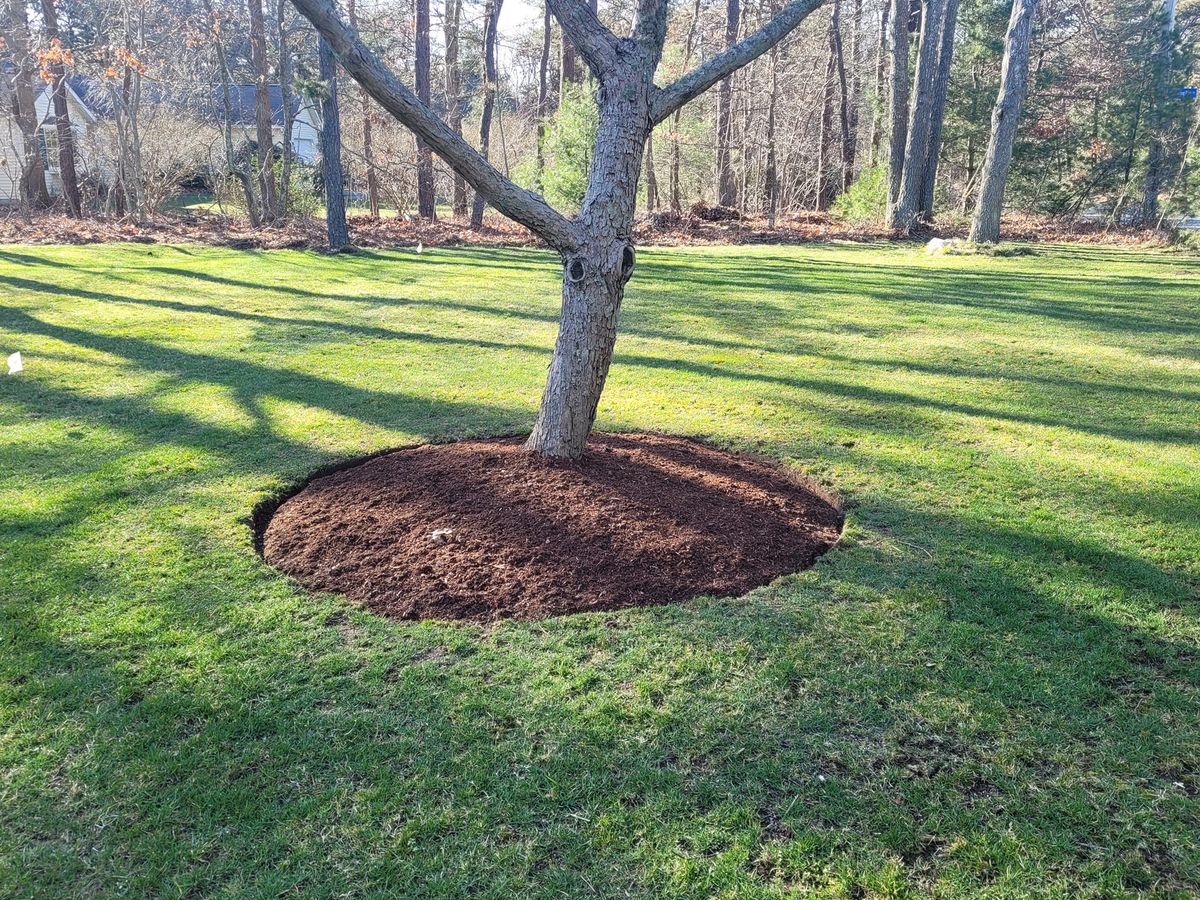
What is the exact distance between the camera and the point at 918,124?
17.4 meters

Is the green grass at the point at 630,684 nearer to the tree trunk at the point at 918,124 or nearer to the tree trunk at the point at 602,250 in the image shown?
the tree trunk at the point at 602,250

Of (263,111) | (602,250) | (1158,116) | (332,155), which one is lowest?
(602,250)

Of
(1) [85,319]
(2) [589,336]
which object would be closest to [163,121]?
(1) [85,319]

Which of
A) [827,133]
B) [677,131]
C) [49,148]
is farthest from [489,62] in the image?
[49,148]

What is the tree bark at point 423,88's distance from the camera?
19.4m

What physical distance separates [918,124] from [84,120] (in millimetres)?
22210

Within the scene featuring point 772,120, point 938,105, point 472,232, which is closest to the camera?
point 472,232

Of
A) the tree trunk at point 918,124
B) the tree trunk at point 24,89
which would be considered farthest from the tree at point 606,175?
the tree trunk at point 24,89

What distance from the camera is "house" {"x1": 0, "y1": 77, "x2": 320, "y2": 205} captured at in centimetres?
1792

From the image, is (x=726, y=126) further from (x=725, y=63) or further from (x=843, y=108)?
(x=725, y=63)

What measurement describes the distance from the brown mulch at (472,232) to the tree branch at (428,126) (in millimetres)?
12605

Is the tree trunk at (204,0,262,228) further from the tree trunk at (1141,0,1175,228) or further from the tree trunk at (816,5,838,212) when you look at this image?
the tree trunk at (1141,0,1175,228)

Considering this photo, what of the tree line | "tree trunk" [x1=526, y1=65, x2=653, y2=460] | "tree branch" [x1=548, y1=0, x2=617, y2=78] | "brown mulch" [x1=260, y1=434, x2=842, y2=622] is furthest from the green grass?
the tree line

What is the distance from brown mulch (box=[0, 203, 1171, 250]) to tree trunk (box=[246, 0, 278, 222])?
2.58ft
